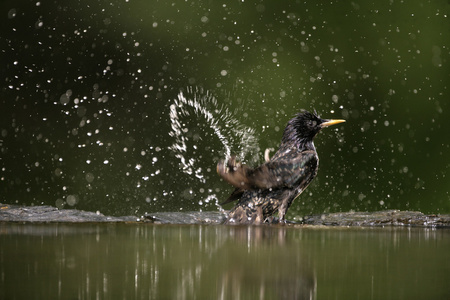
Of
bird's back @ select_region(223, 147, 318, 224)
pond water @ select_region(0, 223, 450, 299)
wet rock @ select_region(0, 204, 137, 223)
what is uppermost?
bird's back @ select_region(223, 147, 318, 224)

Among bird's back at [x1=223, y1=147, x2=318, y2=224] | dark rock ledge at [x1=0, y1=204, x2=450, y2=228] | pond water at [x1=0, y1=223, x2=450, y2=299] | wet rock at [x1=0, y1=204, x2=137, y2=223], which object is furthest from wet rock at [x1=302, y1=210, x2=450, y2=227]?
wet rock at [x1=0, y1=204, x2=137, y2=223]

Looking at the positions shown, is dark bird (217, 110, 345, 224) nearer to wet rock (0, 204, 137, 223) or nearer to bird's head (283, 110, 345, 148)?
bird's head (283, 110, 345, 148)

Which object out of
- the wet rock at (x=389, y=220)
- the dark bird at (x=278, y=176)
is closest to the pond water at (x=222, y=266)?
the dark bird at (x=278, y=176)

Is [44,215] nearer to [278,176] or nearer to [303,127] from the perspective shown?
[278,176]

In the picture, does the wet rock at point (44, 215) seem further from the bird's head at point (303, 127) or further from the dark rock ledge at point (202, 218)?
the bird's head at point (303, 127)

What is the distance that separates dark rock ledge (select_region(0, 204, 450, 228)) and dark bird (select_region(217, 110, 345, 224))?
404 millimetres

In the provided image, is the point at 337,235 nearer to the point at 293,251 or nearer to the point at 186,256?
the point at 293,251

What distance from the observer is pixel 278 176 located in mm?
4508

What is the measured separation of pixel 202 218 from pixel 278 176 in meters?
0.92

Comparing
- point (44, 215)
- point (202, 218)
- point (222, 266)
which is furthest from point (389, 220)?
point (222, 266)

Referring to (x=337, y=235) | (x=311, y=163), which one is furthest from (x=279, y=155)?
(x=337, y=235)

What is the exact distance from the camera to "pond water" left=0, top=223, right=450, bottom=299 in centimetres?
159

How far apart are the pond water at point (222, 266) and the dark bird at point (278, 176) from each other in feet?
3.30

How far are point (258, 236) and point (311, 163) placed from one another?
4.41 feet
